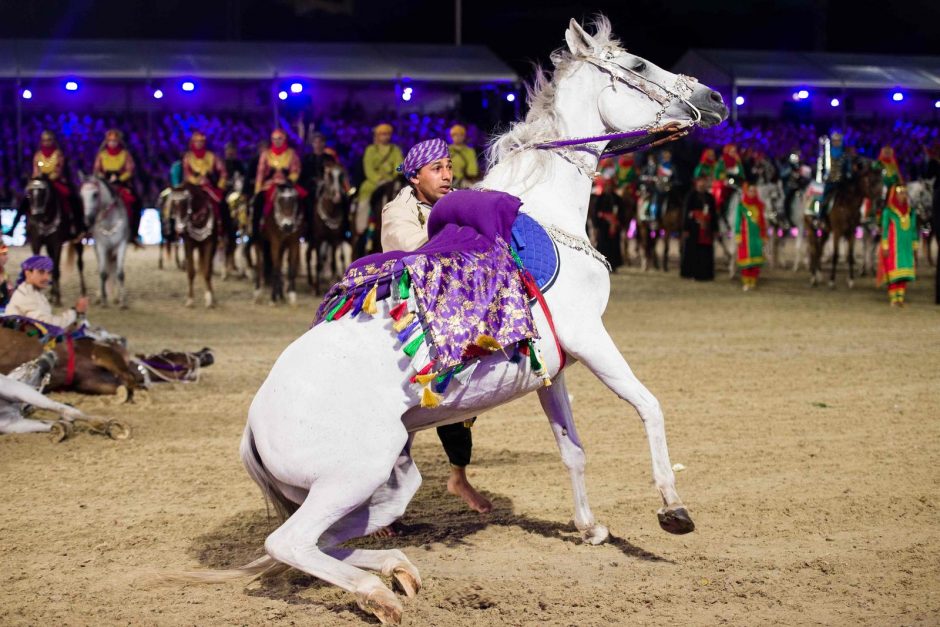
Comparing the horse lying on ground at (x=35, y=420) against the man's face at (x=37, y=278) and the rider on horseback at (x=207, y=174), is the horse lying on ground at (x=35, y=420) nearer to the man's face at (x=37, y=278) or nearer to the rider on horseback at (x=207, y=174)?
the man's face at (x=37, y=278)

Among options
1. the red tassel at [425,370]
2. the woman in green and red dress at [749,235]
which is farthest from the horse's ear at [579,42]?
the woman in green and red dress at [749,235]

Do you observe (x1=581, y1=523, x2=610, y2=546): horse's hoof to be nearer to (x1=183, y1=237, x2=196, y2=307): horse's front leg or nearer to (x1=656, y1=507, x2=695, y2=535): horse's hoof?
(x1=656, y1=507, x2=695, y2=535): horse's hoof

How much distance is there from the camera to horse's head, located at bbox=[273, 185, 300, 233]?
13.5 m

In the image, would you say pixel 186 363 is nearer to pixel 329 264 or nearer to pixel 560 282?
pixel 560 282

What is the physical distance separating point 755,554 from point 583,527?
2.32 feet

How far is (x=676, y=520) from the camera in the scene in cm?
388

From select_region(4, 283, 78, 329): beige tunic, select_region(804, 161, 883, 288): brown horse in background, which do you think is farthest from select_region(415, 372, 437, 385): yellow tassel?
select_region(804, 161, 883, 288): brown horse in background

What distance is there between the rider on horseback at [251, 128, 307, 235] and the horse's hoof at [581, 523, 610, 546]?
996cm

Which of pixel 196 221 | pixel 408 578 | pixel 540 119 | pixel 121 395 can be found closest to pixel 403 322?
pixel 408 578

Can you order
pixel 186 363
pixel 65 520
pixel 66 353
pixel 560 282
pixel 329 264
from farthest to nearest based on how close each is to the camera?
pixel 329 264 < pixel 186 363 < pixel 66 353 < pixel 65 520 < pixel 560 282

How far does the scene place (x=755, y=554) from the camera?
418cm

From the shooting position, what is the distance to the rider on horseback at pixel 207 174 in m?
13.8

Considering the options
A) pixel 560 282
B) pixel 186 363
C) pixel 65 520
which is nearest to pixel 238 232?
pixel 186 363

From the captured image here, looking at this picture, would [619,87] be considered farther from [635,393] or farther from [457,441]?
[457,441]
